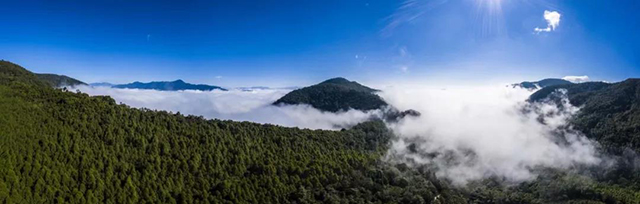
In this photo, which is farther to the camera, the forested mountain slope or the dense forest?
the dense forest

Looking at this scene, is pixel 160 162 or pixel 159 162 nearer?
pixel 159 162

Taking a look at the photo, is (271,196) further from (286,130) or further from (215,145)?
(286,130)

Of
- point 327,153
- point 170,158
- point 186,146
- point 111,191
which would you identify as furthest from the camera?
point 327,153

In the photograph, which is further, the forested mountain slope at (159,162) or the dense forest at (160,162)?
the dense forest at (160,162)

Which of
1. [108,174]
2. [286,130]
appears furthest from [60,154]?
[286,130]
